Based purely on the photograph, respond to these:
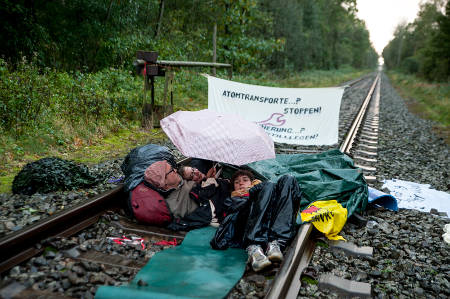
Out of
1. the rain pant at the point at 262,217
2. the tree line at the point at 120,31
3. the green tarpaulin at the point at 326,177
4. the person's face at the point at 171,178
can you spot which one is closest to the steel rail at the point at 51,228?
the person's face at the point at 171,178

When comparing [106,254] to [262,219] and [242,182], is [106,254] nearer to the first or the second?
[262,219]

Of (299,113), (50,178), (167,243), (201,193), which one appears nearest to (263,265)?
(167,243)

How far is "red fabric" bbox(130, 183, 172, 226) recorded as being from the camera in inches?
145

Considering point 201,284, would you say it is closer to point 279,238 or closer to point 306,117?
point 279,238

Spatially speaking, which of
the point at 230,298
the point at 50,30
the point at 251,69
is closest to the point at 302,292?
the point at 230,298

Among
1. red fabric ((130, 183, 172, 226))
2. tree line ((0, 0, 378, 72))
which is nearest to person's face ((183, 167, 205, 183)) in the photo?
red fabric ((130, 183, 172, 226))

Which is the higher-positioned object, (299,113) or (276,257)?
(299,113)

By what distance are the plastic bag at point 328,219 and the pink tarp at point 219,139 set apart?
33.4 inches

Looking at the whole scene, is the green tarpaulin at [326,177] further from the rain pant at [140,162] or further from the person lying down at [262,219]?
the rain pant at [140,162]

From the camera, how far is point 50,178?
4.38m

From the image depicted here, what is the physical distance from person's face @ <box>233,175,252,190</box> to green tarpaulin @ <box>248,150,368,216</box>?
28.2 inches

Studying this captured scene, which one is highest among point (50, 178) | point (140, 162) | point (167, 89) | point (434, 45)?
point (434, 45)

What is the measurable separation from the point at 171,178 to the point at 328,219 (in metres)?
1.67

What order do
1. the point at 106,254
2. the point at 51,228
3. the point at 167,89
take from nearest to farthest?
the point at 106,254 < the point at 51,228 < the point at 167,89
